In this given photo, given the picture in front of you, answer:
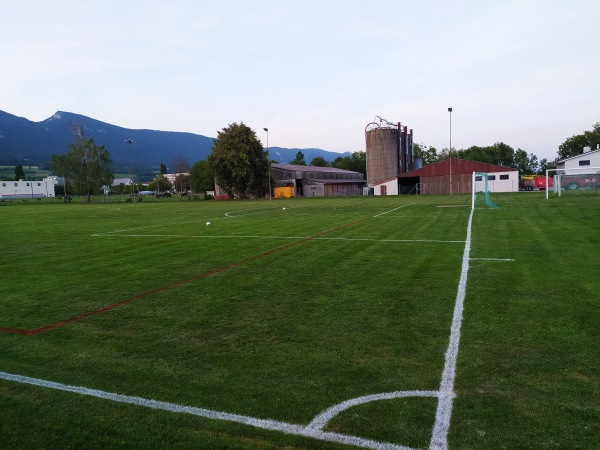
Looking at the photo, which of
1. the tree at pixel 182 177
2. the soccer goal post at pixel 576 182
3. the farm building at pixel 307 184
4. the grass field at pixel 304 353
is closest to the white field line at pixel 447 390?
the grass field at pixel 304 353

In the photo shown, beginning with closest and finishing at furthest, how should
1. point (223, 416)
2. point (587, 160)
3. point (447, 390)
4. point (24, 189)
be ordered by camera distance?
point (223, 416), point (447, 390), point (587, 160), point (24, 189)

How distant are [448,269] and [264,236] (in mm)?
8346

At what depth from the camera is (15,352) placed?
16.9ft

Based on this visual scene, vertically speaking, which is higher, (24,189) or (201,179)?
(201,179)

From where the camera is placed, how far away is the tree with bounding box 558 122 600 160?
94.8 m

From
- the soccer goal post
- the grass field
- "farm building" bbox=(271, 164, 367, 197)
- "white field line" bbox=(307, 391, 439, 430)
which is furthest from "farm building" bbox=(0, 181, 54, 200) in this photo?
"white field line" bbox=(307, 391, 439, 430)

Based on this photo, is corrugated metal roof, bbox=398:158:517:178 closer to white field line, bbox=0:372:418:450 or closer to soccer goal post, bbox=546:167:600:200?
soccer goal post, bbox=546:167:600:200

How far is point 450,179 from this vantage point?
63.8m

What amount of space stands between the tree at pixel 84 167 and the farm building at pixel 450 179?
171ft

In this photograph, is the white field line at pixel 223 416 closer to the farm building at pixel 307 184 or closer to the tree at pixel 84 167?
the farm building at pixel 307 184

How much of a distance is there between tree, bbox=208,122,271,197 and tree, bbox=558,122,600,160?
73.0 m

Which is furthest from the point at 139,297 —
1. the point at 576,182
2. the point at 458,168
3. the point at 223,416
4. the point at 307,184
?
the point at 307,184

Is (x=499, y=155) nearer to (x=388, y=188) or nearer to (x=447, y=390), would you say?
(x=388, y=188)

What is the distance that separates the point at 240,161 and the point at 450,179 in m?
33.5
